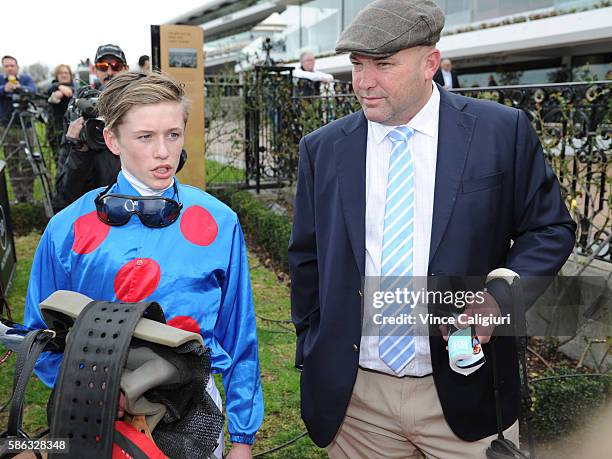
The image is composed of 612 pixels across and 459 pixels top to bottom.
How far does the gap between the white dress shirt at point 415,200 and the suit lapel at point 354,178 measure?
0.09ft

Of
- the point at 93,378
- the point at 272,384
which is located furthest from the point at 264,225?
the point at 93,378

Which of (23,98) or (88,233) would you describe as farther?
(23,98)

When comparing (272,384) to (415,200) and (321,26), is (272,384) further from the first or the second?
(321,26)

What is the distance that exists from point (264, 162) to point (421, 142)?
7.55 m

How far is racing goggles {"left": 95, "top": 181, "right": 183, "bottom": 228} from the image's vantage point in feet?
5.62

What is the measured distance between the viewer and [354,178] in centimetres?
191

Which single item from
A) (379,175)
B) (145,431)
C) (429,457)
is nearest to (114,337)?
(145,431)

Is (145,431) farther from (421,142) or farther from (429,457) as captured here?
(421,142)

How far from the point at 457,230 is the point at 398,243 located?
0.58ft

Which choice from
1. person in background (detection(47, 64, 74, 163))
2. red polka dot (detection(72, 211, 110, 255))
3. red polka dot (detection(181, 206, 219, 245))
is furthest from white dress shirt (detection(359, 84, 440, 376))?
person in background (detection(47, 64, 74, 163))

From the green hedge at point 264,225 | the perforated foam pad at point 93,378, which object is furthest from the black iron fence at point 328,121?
the perforated foam pad at point 93,378

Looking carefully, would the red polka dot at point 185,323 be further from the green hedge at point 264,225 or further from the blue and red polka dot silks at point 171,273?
the green hedge at point 264,225

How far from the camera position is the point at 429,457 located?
1921 millimetres

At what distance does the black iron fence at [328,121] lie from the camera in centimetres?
400
